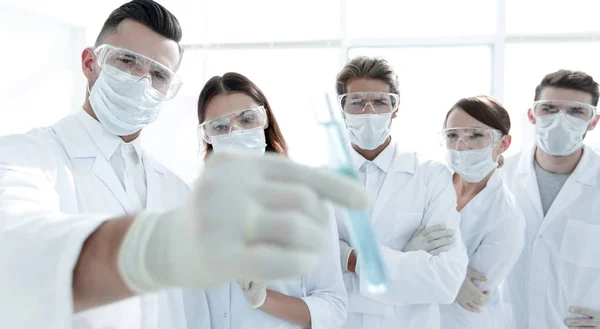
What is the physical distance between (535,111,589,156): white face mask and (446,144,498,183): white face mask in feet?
0.90

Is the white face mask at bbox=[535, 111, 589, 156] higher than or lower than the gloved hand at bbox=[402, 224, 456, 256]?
higher

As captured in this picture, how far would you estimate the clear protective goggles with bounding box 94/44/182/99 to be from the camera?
1.37 metres

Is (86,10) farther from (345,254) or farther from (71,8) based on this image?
(345,254)

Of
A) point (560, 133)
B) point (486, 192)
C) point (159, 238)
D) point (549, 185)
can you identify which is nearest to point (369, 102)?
point (486, 192)

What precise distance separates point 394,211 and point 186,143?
287 centimetres

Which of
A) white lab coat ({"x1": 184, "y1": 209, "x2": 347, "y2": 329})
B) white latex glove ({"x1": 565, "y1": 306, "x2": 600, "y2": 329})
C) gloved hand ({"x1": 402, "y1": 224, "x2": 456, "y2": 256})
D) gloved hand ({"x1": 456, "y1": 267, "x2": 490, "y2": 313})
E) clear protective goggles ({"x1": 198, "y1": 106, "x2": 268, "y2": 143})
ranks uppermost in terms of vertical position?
clear protective goggles ({"x1": 198, "y1": 106, "x2": 268, "y2": 143})

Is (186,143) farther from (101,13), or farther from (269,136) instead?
(269,136)

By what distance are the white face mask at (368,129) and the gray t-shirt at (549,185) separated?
37.5 inches

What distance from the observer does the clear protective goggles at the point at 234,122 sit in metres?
1.67

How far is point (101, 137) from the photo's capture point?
1352 millimetres

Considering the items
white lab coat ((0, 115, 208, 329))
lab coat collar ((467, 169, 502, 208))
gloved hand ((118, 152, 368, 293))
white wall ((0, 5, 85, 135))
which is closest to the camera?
gloved hand ((118, 152, 368, 293))

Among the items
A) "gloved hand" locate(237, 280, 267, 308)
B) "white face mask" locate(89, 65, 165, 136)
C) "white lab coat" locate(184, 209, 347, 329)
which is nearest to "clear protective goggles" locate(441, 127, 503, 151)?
"white lab coat" locate(184, 209, 347, 329)

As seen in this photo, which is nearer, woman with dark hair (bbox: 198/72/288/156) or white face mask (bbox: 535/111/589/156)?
woman with dark hair (bbox: 198/72/288/156)

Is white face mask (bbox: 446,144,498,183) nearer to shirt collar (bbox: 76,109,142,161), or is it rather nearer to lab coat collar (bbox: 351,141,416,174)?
lab coat collar (bbox: 351,141,416,174)
